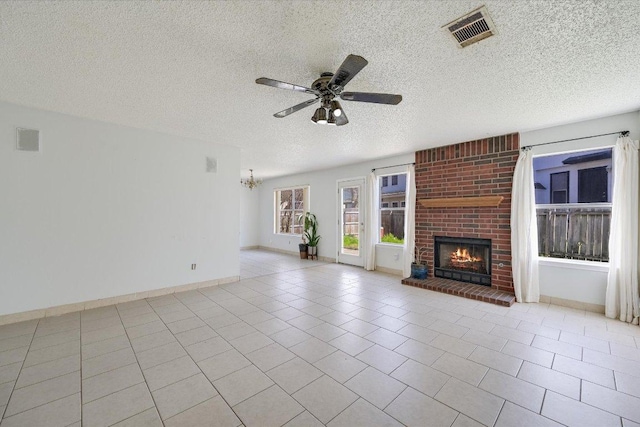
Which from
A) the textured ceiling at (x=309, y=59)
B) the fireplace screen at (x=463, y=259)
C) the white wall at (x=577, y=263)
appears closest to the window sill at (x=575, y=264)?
the white wall at (x=577, y=263)

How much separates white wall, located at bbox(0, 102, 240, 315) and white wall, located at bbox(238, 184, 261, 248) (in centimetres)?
448

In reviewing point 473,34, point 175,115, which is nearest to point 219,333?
point 175,115

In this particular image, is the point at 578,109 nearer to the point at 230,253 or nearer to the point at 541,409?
the point at 541,409

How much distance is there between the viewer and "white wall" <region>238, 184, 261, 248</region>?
9305mm

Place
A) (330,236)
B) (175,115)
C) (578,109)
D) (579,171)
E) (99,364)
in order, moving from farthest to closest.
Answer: (330,236), (579,171), (175,115), (578,109), (99,364)

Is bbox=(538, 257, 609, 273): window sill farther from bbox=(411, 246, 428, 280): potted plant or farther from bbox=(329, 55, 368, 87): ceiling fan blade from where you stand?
bbox=(329, 55, 368, 87): ceiling fan blade

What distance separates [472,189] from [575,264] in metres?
1.70

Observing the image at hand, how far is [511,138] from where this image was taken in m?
4.11

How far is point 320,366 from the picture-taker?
2258 mm

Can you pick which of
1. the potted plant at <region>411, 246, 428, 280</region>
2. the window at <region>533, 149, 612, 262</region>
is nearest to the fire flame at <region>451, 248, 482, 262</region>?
the potted plant at <region>411, 246, 428, 280</region>

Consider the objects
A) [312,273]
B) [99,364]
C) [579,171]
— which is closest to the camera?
[99,364]

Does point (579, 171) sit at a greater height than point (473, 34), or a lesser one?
lesser

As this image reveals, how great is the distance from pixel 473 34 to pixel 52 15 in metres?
2.76

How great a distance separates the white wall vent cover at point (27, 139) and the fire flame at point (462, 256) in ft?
20.9
